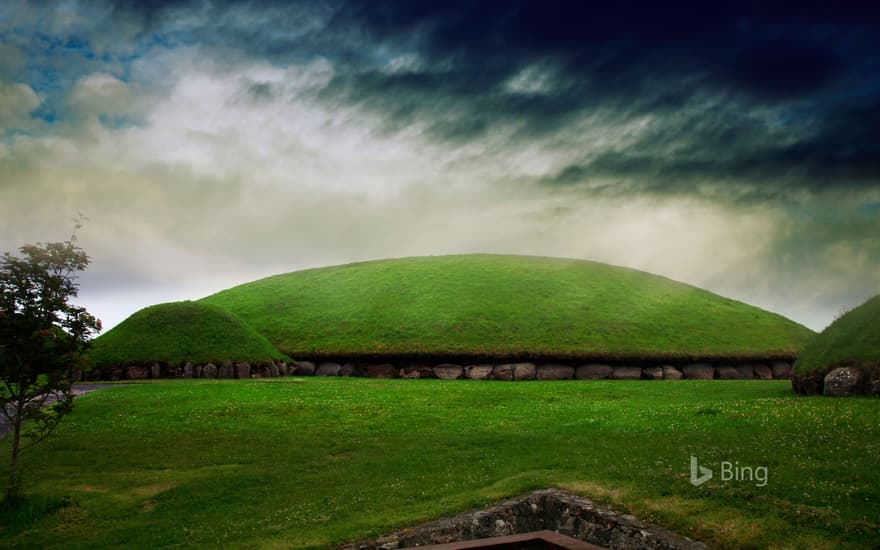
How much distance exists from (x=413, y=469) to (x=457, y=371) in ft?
111

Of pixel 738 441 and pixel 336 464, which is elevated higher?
pixel 738 441

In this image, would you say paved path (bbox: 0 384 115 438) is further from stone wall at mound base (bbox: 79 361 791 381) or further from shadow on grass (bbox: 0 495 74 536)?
stone wall at mound base (bbox: 79 361 791 381)

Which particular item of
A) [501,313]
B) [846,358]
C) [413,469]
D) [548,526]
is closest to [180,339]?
[501,313]

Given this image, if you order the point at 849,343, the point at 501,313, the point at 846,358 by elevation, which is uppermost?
the point at 501,313

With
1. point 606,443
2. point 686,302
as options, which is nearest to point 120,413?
point 606,443

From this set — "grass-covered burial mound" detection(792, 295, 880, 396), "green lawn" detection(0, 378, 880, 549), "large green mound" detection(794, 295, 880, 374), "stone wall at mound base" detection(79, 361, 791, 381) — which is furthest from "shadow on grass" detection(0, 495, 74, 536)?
"large green mound" detection(794, 295, 880, 374)

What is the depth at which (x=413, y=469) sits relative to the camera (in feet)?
65.5

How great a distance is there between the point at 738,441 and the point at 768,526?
6.32 m

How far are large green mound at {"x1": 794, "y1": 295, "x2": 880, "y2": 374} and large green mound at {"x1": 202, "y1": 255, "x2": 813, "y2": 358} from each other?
22.3m

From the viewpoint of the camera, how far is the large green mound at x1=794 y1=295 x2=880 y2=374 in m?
28.6

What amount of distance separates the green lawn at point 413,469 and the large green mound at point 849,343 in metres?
4.15

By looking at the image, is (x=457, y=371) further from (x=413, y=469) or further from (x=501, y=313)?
(x=413, y=469)

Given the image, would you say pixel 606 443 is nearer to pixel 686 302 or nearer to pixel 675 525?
pixel 675 525

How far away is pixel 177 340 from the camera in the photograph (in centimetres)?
5422
